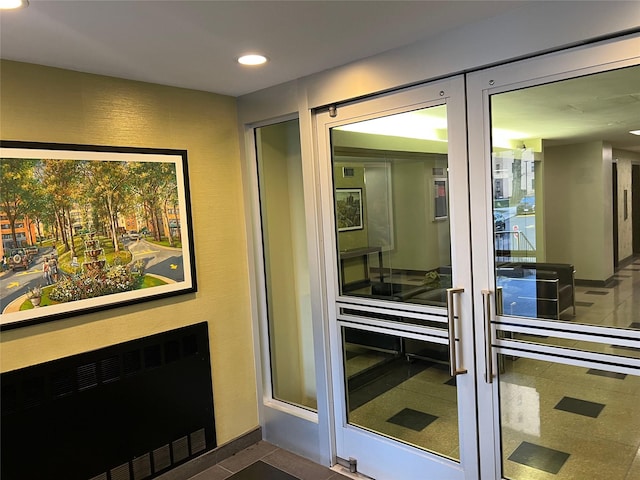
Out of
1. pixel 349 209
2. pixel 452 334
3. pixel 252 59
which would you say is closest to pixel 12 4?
pixel 252 59

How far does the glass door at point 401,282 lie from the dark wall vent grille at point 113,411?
2.98ft

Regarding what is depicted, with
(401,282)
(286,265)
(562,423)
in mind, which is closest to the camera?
(562,423)

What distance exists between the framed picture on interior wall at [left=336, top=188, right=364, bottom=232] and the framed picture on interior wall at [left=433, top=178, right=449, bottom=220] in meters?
0.49

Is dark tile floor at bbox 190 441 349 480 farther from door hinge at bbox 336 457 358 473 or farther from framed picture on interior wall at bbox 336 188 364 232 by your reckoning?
framed picture on interior wall at bbox 336 188 364 232

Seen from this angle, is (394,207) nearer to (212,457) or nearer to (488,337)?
(488,337)

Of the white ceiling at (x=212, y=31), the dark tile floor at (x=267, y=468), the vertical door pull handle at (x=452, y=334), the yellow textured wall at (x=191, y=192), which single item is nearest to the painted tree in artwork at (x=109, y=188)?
the yellow textured wall at (x=191, y=192)

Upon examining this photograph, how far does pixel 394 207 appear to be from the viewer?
2727 mm

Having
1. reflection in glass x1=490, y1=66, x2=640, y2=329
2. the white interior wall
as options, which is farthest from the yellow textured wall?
the white interior wall

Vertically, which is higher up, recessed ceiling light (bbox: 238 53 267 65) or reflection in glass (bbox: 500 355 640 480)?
recessed ceiling light (bbox: 238 53 267 65)

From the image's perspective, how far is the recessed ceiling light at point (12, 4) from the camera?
1657 millimetres

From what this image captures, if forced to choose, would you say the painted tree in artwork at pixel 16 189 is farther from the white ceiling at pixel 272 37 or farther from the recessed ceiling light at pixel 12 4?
the recessed ceiling light at pixel 12 4

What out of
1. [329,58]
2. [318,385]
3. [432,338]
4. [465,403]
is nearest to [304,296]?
A: [318,385]

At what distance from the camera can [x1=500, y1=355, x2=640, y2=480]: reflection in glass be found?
2.31 meters

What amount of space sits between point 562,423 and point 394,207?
1.46m
